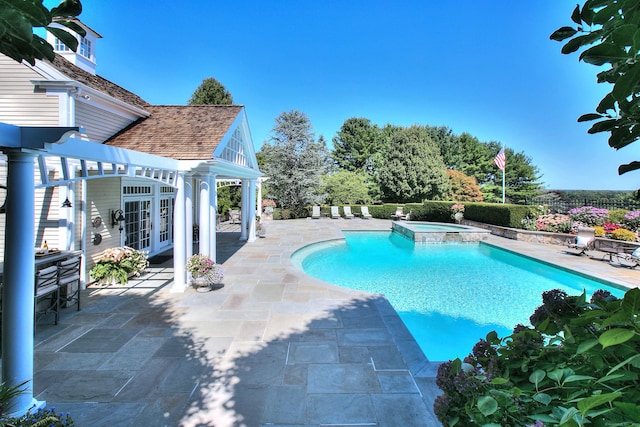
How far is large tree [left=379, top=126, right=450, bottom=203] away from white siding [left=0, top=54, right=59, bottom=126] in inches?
957

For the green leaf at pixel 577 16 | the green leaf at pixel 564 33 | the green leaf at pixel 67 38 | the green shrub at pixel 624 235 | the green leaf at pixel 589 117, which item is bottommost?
the green shrub at pixel 624 235

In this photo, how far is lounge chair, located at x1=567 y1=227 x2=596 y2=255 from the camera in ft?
36.7

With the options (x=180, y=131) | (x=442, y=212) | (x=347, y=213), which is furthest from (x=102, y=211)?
(x=442, y=212)

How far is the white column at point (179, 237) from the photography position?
675 centimetres

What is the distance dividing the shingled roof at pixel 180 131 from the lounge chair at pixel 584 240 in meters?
12.9

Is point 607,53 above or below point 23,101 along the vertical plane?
below

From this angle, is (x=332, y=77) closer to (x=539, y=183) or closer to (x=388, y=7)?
(x=388, y=7)

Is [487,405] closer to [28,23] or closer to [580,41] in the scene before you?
[580,41]

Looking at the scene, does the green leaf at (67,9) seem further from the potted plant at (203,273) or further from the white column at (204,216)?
the white column at (204,216)

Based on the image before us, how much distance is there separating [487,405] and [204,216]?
7.34m

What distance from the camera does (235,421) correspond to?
2945mm

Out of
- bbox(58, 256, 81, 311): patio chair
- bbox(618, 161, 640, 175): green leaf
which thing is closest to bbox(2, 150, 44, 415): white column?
bbox(58, 256, 81, 311): patio chair

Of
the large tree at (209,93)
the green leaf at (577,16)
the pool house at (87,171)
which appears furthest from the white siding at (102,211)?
the large tree at (209,93)

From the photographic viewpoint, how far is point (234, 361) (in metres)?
3.98
